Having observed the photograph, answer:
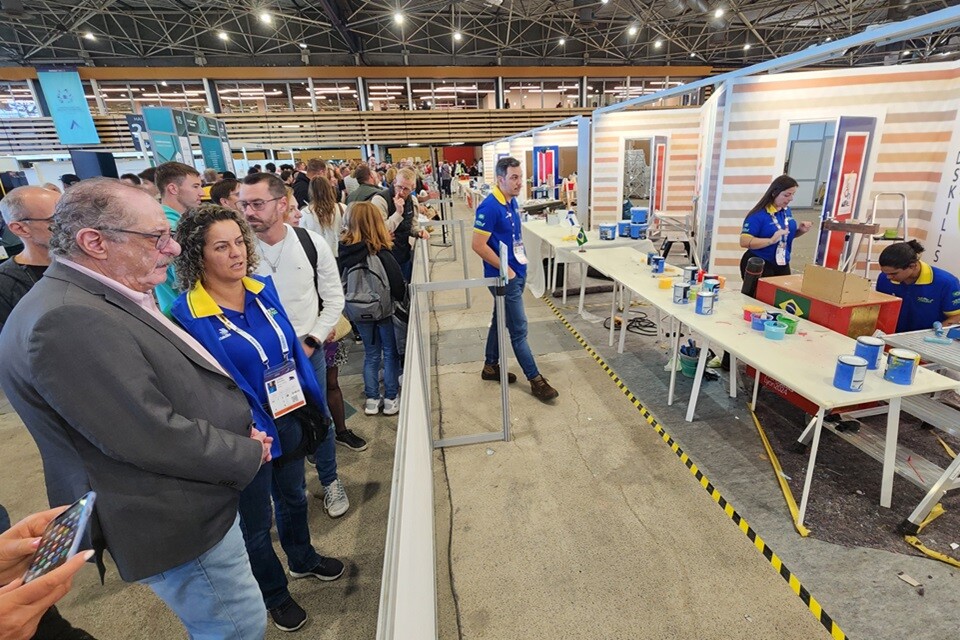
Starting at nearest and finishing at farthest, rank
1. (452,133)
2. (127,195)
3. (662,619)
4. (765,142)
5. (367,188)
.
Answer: (127,195) → (662,619) → (367,188) → (765,142) → (452,133)

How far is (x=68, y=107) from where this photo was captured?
16.5m

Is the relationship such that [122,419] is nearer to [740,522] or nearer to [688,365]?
[740,522]

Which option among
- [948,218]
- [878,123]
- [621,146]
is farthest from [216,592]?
[621,146]

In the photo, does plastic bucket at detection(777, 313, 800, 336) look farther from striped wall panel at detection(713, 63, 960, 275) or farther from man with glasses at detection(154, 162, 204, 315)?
man with glasses at detection(154, 162, 204, 315)

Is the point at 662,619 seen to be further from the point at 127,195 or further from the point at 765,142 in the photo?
the point at 765,142

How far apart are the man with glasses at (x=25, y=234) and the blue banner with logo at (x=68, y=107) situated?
20.0m

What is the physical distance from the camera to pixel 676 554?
2.23 m

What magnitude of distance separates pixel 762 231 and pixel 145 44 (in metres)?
21.5

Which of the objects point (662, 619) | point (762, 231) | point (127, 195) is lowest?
point (662, 619)

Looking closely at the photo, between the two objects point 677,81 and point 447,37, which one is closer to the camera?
point 447,37

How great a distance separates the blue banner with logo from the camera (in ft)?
53.1

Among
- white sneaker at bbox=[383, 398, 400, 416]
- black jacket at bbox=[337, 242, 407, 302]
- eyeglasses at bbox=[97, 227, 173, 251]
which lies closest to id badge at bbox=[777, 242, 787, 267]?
black jacket at bbox=[337, 242, 407, 302]

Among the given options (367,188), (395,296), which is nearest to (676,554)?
(395,296)

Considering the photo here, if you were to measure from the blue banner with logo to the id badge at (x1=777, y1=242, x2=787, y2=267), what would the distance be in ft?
73.5
